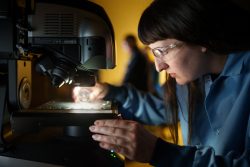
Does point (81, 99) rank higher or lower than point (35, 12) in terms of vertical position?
lower

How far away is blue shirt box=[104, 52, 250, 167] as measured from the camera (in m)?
0.73

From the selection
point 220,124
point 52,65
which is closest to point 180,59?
point 220,124

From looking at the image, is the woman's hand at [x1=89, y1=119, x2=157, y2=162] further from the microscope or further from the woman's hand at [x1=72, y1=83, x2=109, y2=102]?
the woman's hand at [x1=72, y1=83, x2=109, y2=102]

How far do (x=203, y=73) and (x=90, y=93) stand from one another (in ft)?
1.51

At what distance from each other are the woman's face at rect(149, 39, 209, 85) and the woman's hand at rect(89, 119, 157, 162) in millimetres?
272

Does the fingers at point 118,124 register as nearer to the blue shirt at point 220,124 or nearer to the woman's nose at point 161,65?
the blue shirt at point 220,124

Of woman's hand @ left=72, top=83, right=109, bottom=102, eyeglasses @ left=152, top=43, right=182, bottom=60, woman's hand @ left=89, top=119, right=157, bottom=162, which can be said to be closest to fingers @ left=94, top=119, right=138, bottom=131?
woman's hand @ left=89, top=119, right=157, bottom=162

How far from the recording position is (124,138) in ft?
2.37

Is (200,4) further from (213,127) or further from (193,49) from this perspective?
(213,127)

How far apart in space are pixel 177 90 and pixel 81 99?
358 millimetres

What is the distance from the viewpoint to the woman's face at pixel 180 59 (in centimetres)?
89

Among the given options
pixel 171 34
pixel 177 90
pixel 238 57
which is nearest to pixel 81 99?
pixel 177 90

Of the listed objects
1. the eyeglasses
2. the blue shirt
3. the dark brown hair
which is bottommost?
the blue shirt

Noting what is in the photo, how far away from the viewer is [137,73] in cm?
358
